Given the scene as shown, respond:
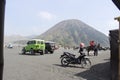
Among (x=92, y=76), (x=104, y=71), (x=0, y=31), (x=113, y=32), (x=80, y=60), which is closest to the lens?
(x=0, y=31)

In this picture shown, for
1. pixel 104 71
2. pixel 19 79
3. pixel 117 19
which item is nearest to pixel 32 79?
pixel 19 79

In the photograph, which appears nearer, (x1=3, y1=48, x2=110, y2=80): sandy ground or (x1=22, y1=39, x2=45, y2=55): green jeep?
(x1=3, y1=48, x2=110, y2=80): sandy ground

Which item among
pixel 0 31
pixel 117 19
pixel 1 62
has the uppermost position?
pixel 117 19

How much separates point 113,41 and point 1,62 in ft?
32.4

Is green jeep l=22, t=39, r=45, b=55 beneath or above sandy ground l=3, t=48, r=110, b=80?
above

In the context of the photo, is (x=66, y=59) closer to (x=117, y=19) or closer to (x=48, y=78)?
(x=48, y=78)

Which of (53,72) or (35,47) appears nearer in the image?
(53,72)

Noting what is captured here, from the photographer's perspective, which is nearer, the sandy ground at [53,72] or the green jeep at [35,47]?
the sandy ground at [53,72]

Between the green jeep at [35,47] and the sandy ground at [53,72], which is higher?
the green jeep at [35,47]

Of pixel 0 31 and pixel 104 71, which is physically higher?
pixel 0 31

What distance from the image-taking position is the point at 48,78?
55.5ft

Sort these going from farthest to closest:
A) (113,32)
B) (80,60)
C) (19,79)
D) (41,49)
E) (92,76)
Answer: (41,49) < (80,60) < (92,76) < (19,79) < (113,32)

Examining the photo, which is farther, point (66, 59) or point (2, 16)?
point (66, 59)

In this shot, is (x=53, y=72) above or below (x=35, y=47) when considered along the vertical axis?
below
